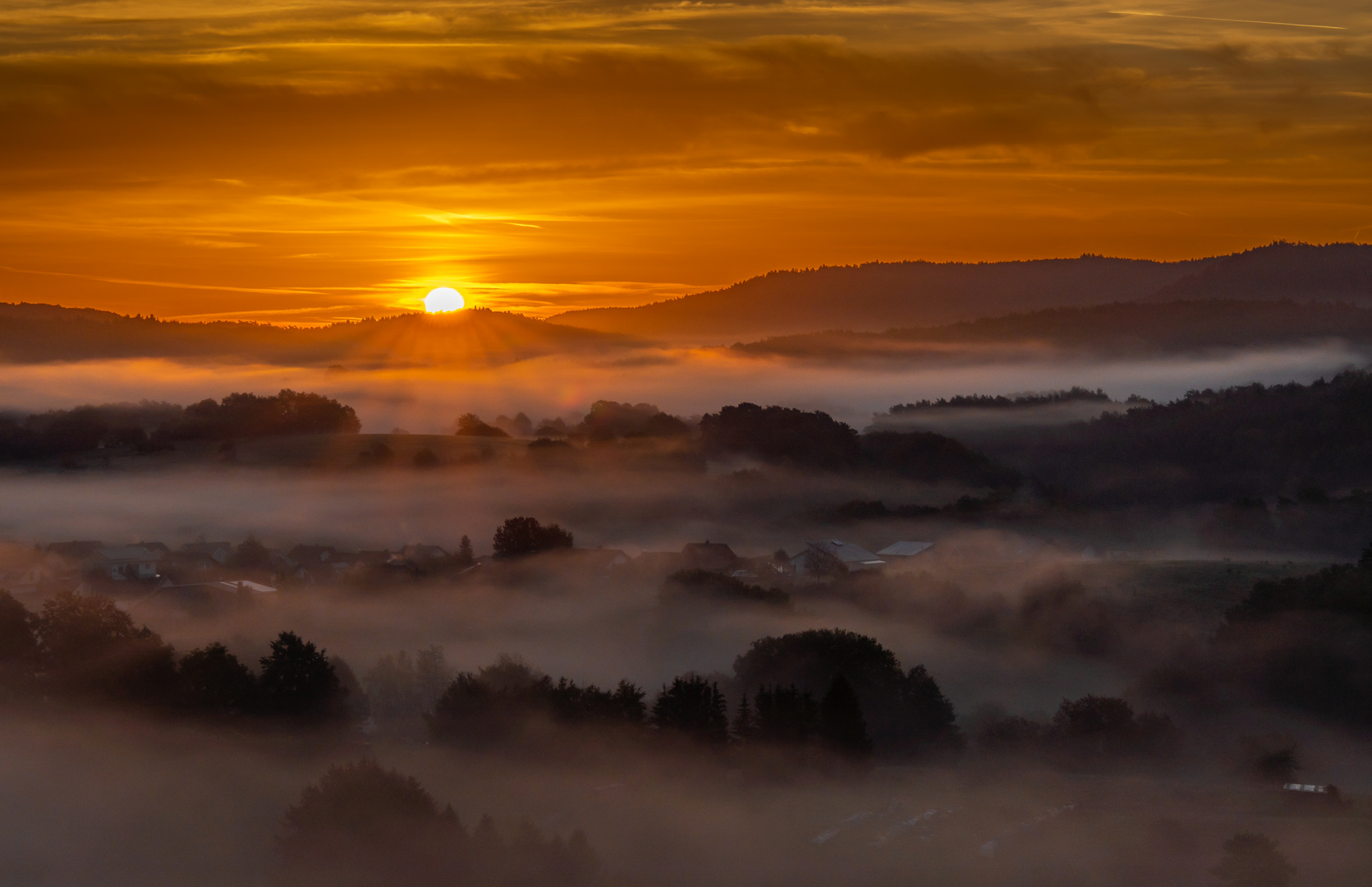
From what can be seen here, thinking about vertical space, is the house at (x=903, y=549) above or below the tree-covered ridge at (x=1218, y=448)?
below

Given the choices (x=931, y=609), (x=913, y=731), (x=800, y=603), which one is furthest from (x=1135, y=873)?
(x=800, y=603)

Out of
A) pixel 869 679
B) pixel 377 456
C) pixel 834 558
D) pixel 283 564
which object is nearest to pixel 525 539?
pixel 283 564

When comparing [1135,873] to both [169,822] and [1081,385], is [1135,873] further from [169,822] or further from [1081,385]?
[1081,385]

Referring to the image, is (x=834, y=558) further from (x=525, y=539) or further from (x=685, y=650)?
(x=685, y=650)

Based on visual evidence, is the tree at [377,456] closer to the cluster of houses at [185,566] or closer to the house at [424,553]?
the cluster of houses at [185,566]

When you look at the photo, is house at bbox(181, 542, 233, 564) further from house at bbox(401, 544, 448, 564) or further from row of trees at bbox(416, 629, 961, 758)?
row of trees at bbox(416, 629, 961, 758)

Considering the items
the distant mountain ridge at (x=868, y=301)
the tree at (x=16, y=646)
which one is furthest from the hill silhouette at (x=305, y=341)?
the tree at (x=16, y=646)
